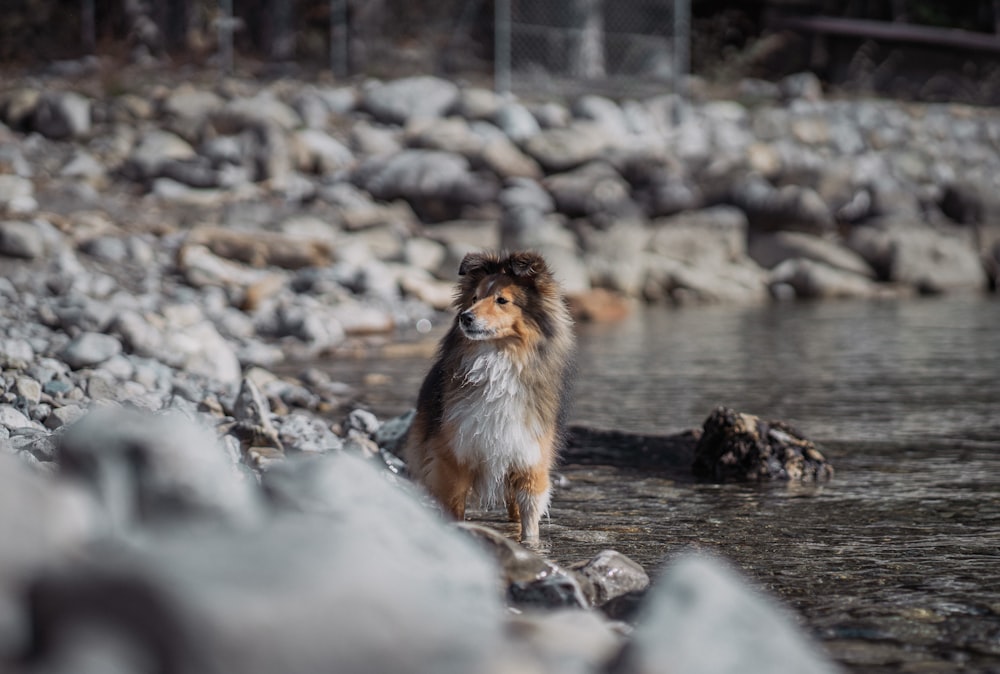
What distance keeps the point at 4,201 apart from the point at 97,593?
14962 millimetres

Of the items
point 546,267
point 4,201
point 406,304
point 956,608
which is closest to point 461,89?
point 406,304

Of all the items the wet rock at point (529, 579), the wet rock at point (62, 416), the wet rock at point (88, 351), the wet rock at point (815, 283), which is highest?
the wet rock at point (529, 579)

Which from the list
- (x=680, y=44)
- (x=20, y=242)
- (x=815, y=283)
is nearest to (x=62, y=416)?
(x=20, y=242)

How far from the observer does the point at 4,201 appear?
654 inches

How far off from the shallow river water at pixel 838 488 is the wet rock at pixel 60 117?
419 inches

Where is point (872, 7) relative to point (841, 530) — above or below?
above

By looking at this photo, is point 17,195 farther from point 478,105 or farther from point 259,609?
point 259,609

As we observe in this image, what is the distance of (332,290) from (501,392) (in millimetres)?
10708

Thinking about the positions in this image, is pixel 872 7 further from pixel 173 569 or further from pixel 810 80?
pixel 173 569

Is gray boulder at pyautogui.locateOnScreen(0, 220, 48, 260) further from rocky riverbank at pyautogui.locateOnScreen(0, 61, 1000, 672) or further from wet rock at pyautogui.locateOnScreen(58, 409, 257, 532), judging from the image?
wet rock at pyautogui.locateOnScreen(58, 409, 257, 532)

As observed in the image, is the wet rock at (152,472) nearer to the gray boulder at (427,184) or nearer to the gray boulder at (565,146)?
the gray boulder at (427,184)

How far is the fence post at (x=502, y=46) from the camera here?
78.3ft

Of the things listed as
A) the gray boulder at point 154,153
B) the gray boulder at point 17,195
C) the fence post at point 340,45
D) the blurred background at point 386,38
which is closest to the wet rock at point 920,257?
the blurred background at point 386,38

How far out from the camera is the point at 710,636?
3.23 m
